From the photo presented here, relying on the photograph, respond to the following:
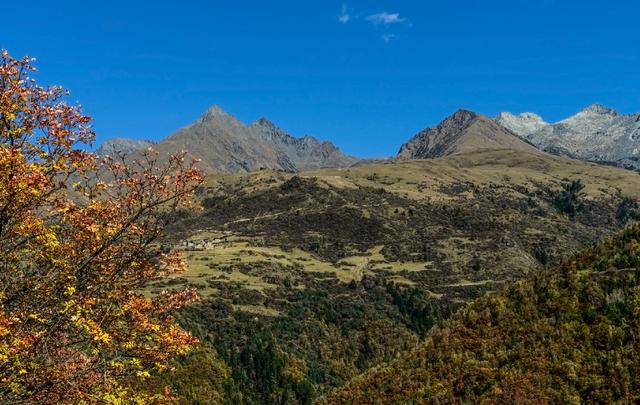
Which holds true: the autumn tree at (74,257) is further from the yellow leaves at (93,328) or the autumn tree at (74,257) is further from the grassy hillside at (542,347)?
the grassy hillside at (542,347)

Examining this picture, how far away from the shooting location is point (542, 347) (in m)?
29.3

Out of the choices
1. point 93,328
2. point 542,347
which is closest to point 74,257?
point 93,328

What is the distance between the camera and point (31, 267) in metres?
17.9

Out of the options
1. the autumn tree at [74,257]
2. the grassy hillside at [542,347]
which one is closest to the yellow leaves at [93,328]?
the autumn tree at [74,257]

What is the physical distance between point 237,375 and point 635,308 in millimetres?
170729

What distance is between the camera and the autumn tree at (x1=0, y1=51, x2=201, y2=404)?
15.1 metres

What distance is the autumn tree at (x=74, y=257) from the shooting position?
15148mm

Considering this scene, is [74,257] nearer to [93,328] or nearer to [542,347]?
[93,328]

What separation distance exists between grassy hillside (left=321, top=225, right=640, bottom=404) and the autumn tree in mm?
16778

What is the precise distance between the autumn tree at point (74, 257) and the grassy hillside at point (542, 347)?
16.8 meters

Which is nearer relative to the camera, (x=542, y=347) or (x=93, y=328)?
(x=93, y=328)

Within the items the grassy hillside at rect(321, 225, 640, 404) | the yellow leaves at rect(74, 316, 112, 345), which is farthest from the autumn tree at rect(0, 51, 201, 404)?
the grassy hillside at rect(321, 225, 640, 404)

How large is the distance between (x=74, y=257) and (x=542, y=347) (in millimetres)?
22471

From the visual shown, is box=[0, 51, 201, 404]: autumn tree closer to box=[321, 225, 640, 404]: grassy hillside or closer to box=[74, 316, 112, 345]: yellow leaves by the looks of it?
box=[74, 316, 112, 345]: yellow leaves
